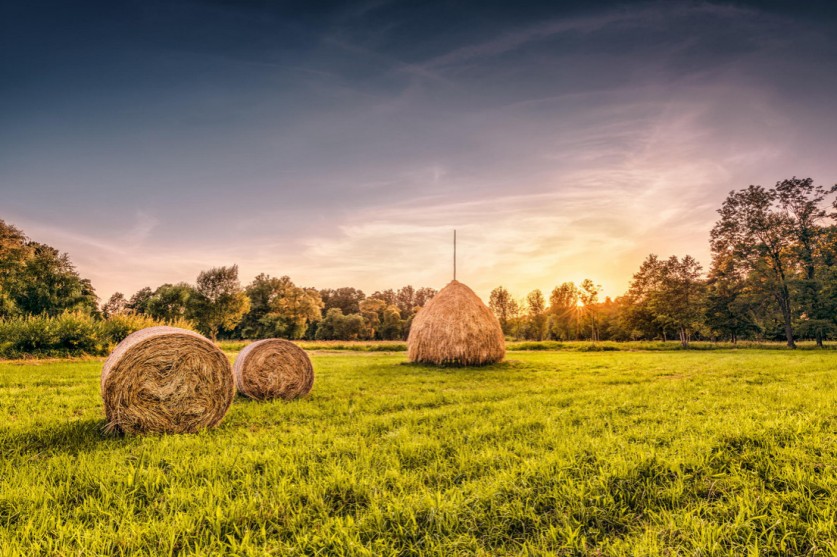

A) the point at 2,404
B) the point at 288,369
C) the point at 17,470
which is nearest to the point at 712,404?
the point at 288,369

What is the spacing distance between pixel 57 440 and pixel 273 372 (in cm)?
412

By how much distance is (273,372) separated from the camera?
9000 mm

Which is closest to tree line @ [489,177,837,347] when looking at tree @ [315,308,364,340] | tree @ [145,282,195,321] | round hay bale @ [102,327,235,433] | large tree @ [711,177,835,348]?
large tree @ [711,177,835,348]

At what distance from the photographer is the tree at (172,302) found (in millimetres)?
53531

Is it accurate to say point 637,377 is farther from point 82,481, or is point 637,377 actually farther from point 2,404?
point 2,404

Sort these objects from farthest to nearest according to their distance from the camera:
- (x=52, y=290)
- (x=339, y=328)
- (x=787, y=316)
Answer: (x=339, y=328) < (x=52, y=290) < (x=787, y=316)

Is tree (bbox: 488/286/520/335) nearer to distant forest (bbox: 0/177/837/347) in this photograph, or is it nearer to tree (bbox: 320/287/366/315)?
distant forest (bbox: 0/177/837/347)

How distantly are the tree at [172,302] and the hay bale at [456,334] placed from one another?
4673 centimetres

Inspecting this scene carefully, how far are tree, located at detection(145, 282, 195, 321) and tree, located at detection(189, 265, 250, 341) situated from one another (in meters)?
1.32

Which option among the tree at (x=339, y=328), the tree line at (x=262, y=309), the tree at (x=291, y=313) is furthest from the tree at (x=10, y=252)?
the tree at (x=339, y=328)

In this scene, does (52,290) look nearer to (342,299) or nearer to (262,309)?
(262,309)

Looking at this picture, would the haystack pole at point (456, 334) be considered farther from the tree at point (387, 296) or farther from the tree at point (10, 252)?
the tree at point (387, 296)

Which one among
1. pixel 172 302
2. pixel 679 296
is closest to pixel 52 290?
pixel 172 302

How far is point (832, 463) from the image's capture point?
377 cm
